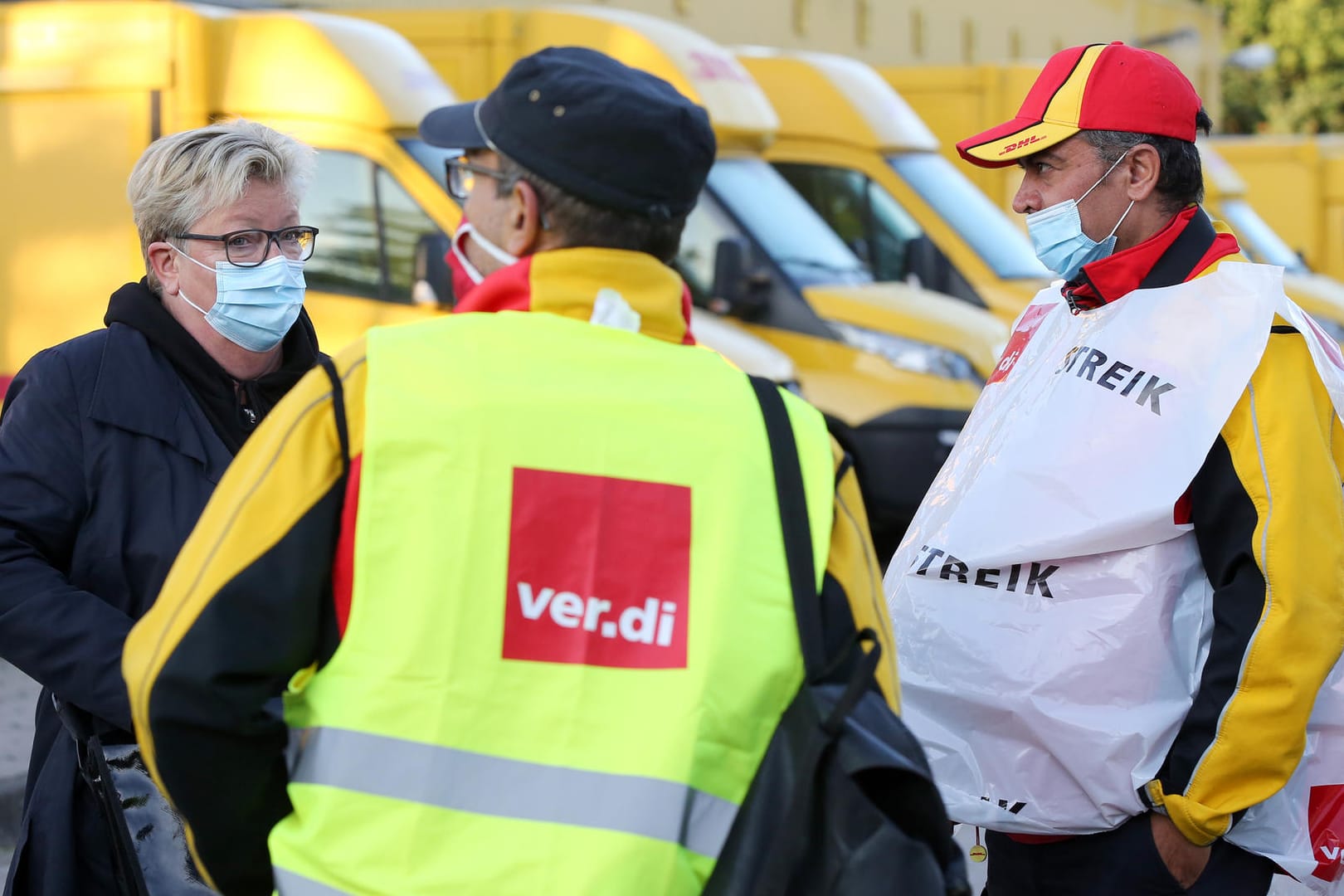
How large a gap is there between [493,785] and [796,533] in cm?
42

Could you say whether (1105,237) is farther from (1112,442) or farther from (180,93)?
(180,93)

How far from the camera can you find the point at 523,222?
1838mm

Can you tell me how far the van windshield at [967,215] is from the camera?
1009cm

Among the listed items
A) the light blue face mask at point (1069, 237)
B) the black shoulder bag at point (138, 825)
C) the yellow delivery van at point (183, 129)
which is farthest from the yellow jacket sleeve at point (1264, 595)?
the yellow delivery van at point (183, 129)

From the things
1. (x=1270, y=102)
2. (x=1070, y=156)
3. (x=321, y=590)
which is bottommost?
(x=1270, y=102)

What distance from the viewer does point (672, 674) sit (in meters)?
1.72

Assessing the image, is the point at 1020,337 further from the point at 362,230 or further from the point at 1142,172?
the point at 362,230

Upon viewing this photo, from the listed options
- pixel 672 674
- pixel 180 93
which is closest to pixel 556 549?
pixel 672 674

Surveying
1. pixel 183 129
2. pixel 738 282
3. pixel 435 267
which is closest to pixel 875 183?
pixel 738 282

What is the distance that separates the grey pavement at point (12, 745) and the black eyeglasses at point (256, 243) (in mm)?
2094


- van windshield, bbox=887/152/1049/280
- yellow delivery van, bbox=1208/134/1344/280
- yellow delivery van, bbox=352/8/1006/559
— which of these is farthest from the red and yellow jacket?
yellow delivery van, bbox=1208/134/1344/280

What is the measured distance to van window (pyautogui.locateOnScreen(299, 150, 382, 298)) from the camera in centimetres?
745

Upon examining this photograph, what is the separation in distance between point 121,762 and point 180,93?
5.51m

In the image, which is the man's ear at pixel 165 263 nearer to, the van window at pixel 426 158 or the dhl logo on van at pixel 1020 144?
the dhl logo on van at pixel 1020 144
